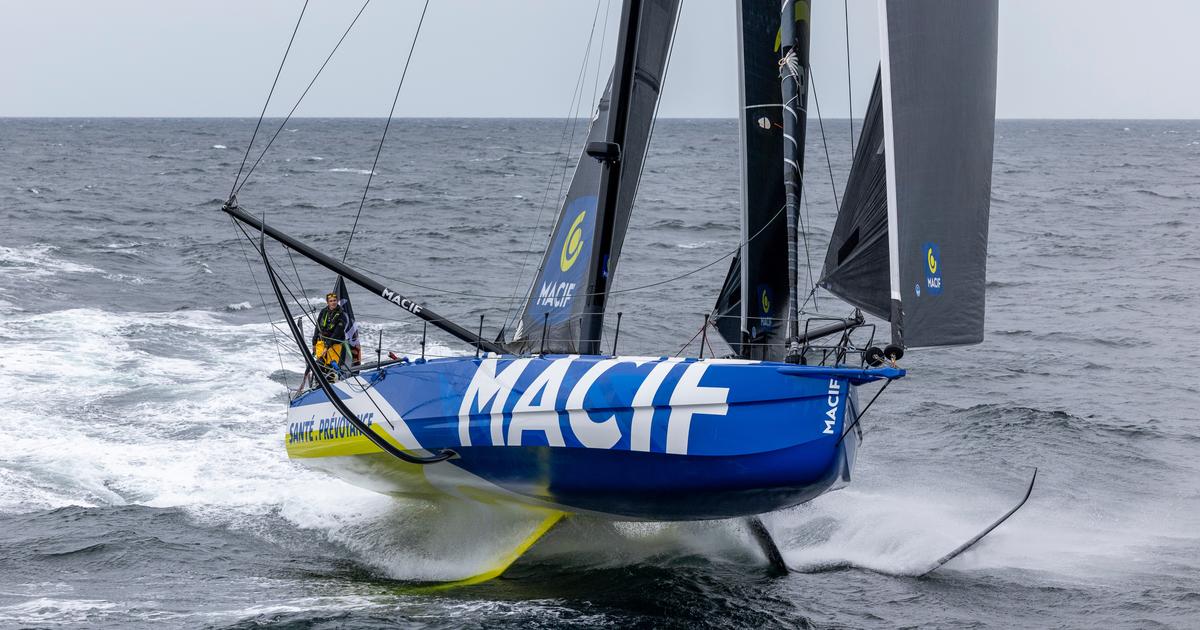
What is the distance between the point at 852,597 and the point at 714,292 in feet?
44.4

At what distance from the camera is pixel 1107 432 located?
13.6 metres

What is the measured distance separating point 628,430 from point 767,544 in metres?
2.35

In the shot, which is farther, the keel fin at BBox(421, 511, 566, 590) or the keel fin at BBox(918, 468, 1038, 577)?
the keel fin at BBox(918, 468, 1038, 577)

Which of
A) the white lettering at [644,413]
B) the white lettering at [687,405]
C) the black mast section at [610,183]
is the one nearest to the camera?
the white lettering at [687,405]

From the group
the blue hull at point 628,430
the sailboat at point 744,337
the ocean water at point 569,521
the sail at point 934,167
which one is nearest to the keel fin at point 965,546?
the ocean water at point 569,521

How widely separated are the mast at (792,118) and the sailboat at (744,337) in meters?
0.02

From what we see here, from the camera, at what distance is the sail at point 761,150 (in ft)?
29.3

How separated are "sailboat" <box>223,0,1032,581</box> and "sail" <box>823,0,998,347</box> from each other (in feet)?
0.05

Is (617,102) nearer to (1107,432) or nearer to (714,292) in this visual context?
(1107,432)

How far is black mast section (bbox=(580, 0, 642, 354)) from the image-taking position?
384 inches

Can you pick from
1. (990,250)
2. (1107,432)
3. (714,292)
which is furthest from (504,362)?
(990,250)

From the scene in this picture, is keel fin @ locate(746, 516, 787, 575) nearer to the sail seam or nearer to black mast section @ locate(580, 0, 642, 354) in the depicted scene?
black mast section @ locate(580, 0, 642, 354)

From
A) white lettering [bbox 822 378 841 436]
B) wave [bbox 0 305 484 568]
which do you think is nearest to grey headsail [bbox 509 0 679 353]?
wave [bbox 0 305 484 568]

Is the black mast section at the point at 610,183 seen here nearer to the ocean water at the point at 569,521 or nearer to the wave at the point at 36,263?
the ocean water at the point at 569,521
